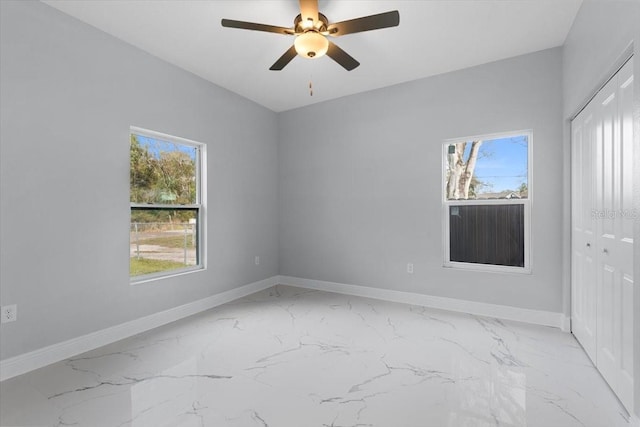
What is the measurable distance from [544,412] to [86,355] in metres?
3.31

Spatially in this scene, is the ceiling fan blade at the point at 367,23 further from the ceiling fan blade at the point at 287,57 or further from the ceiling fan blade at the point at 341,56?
the ceiling fan blade at the point at 287,57

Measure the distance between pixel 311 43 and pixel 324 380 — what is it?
248 centimetres

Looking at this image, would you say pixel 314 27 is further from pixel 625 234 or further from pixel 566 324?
pixel 566 324

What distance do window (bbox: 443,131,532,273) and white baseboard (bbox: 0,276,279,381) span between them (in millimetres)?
2992

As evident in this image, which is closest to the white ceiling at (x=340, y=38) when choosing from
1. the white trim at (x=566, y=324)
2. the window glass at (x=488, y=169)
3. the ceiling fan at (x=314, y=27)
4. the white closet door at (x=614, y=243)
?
the ceiling fan at (x=314, y=27)

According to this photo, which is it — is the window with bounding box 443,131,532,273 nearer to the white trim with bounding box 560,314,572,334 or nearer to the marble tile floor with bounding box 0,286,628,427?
the white trim with bounding box 560,314,572,334

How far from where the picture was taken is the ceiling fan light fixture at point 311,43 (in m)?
2.33

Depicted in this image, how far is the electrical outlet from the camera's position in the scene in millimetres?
2166

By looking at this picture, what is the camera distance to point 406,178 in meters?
3.93

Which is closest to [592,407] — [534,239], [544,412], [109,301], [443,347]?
[544,412]

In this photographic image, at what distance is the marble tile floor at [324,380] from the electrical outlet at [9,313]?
417mm

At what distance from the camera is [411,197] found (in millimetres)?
3893

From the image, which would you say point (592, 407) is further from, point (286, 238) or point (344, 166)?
point (286, 238)

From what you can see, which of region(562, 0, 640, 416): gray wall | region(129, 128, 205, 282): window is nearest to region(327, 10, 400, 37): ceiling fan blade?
region(562, 0, 640, 416): gray wall
